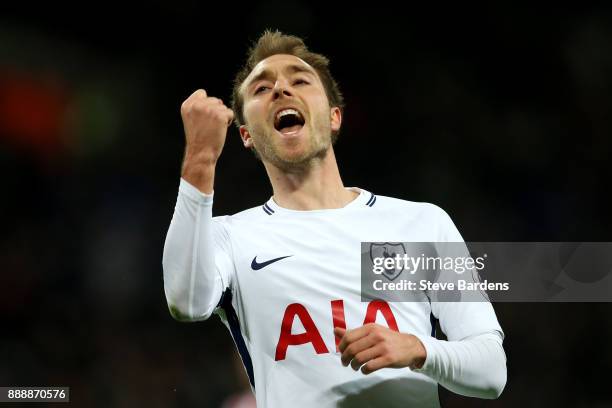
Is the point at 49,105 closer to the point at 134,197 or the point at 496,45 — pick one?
the point at 134,197

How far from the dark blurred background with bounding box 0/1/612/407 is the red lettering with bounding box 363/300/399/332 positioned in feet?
9.93

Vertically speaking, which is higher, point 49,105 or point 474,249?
point 49,105

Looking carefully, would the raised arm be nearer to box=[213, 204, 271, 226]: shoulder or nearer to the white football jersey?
the white football jersey

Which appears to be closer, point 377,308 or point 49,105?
point 377,308

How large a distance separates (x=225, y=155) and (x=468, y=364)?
449 centimetres

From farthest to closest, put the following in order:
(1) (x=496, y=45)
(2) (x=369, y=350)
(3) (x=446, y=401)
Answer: (1) (x=496, y=45)
(3) (x=446, y=401)
(2) (x=369, y=350)

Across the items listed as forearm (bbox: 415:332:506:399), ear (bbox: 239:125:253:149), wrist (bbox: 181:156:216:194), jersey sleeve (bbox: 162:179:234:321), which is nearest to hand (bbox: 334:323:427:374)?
forearm (bbox: 415:332:506:399)

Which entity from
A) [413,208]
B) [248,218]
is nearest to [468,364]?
[413,208]

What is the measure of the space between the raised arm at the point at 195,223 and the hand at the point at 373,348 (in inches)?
19.9

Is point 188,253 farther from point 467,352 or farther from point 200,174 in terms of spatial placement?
point 467,352

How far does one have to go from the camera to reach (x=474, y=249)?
13.8ft

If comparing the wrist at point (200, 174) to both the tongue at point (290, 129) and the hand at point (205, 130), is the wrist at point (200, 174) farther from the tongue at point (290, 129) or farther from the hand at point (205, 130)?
the tongue at point (290, 129)

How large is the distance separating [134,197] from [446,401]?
9.93ft

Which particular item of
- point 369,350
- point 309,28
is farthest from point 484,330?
point 309,28
